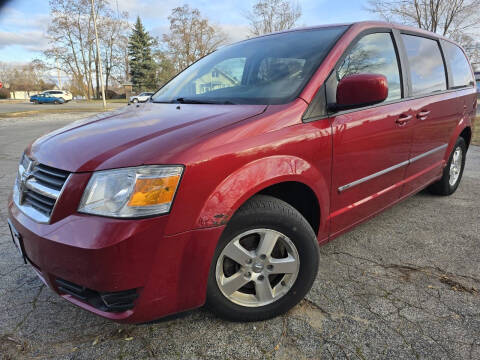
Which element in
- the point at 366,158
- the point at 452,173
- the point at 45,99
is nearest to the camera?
the point at 366,158

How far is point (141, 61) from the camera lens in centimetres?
4644

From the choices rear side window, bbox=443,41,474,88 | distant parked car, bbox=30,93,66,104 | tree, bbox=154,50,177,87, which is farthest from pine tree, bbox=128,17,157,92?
rear side window, bbox=443,41,474,88

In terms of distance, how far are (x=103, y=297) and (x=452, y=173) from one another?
3.95 m

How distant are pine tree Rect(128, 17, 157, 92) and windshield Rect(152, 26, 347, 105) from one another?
152 feet

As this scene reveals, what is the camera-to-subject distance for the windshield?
2.07m

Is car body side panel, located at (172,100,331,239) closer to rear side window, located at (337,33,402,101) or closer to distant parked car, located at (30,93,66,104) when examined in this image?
rear side window, located at (337,33,402,101)

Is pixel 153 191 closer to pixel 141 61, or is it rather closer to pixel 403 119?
pixel 403 119

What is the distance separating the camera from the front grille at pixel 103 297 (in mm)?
1478

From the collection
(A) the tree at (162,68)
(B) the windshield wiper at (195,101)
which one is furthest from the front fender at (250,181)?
(A) the tree at (162,68)

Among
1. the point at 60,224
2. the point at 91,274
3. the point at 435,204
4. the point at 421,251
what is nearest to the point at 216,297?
the point at 91,274

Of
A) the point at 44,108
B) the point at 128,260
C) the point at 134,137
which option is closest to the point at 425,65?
the point at 134,137

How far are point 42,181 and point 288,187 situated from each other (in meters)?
1.29

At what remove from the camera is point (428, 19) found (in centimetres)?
1548

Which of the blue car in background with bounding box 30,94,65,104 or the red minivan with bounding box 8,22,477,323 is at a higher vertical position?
the blue car in background with bounding box 30,94,65,104
